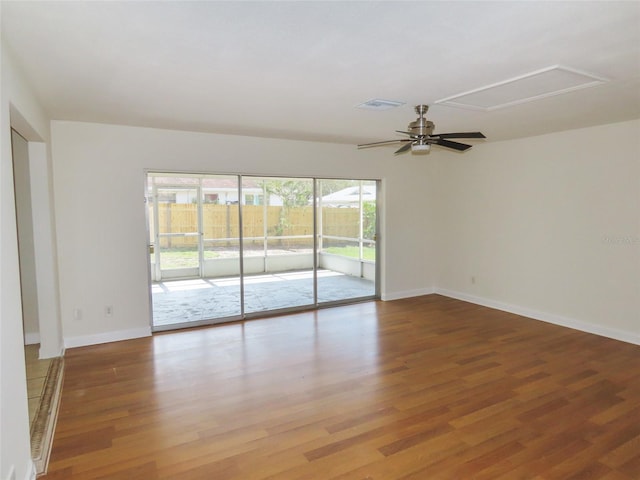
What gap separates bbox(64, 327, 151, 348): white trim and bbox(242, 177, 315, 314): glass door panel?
1474mm

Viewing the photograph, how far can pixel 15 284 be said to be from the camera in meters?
2.12

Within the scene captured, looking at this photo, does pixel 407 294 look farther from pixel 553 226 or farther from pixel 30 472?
pixel 30 472

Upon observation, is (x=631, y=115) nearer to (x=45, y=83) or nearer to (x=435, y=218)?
(x=435, y=218)

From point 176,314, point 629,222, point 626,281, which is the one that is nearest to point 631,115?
point 629,222

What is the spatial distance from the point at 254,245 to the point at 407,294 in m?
2.75

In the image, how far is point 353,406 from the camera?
3.07 meters

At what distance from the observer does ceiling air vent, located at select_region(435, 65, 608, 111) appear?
2.80 meters

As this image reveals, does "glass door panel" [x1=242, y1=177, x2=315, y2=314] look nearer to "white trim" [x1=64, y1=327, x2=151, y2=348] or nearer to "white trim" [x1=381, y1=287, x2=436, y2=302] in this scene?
"white trim" [x1=381, y1=287, x2=436, y2=302]

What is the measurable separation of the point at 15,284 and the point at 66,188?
2549mm

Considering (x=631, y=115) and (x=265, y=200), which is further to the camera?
(x=265, y=200)

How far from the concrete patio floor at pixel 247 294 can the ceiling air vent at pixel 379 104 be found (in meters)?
3.11

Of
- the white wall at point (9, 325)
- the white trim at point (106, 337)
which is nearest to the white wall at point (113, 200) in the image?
the white trim at point (106, 337)

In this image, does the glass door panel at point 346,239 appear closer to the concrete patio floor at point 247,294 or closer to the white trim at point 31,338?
the concrete patio floor at point 247,294

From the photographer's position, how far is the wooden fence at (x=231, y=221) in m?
5.28
